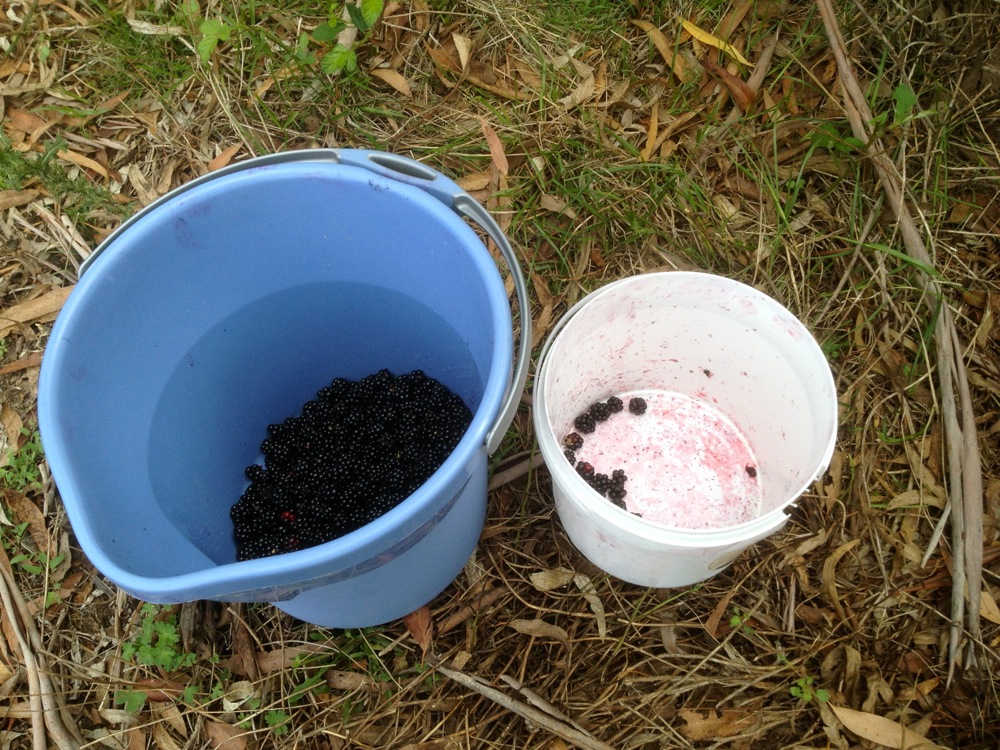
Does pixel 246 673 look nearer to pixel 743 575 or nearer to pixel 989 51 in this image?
pixel 743 575

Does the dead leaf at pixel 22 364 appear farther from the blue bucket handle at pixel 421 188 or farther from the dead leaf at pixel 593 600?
the dead leaf at pixel 593 600

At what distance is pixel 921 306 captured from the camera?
62.9 inches

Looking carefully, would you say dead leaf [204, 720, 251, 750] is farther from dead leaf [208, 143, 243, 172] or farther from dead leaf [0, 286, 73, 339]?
dead leaf [208, 143, 243, 172]

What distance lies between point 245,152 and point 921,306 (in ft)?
5.28

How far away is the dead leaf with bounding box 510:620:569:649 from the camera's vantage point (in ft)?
4.68

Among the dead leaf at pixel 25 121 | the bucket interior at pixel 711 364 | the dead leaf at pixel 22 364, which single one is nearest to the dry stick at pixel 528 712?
the bucket interior at pixel 711 364

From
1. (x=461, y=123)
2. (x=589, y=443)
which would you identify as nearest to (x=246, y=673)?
(x=589, y=443)

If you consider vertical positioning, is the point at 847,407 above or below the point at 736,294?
below

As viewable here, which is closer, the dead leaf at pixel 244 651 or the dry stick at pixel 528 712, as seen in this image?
the dry stick at pixel 528 712

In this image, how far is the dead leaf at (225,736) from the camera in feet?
4.47

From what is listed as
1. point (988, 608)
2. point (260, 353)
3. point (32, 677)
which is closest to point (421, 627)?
point (260, 353)

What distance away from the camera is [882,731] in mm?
1354

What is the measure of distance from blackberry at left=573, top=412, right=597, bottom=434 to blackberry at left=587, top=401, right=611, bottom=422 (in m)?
0.01

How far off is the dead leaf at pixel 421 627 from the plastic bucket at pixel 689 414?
1.09ft
